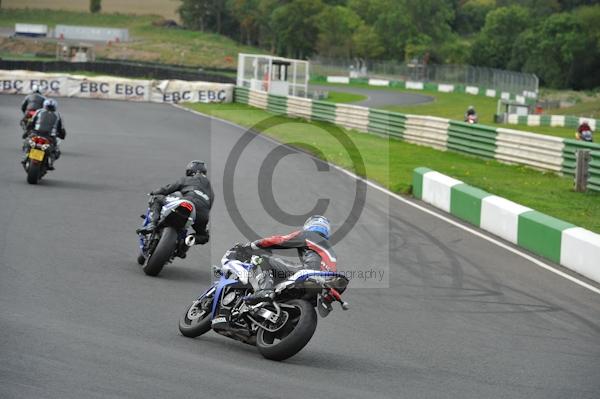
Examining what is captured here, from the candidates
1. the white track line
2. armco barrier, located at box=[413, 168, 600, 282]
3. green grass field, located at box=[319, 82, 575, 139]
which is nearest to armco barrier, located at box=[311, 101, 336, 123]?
green grass field, located at box=[319, 82, 575, 139]

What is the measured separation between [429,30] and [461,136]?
→ 120 m

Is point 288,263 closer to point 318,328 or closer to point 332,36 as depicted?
point 318,328

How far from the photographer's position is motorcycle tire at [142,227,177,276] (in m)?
11.0

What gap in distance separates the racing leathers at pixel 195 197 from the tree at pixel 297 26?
11368cm

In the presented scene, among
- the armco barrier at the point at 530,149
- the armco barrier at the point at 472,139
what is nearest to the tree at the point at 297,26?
the armco barrier at the point at 472,139

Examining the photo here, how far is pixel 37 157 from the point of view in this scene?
1761 centimetres

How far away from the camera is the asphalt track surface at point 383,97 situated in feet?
212

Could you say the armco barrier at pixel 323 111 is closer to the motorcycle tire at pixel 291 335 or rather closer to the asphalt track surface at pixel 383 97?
the asphalt track surface at pixel 383 97

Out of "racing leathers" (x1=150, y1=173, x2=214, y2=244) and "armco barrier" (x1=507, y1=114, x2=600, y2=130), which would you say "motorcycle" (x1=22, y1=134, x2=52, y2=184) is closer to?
"racing leathers" (x1=150, y1=173, x2=214, y2=244)

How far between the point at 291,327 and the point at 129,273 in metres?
3.96

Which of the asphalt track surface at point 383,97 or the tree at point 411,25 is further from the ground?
the tree at point 411,25

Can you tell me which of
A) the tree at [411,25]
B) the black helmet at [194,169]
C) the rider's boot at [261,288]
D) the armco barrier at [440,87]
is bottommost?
the rider's boot at [261,288]

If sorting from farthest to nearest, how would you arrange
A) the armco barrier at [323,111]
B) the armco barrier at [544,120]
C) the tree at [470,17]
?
the tree at [470,17], the armco barrier at [544,120], the armco barrier at [323,111]

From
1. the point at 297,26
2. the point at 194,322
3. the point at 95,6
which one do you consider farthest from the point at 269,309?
the point at 95,6
